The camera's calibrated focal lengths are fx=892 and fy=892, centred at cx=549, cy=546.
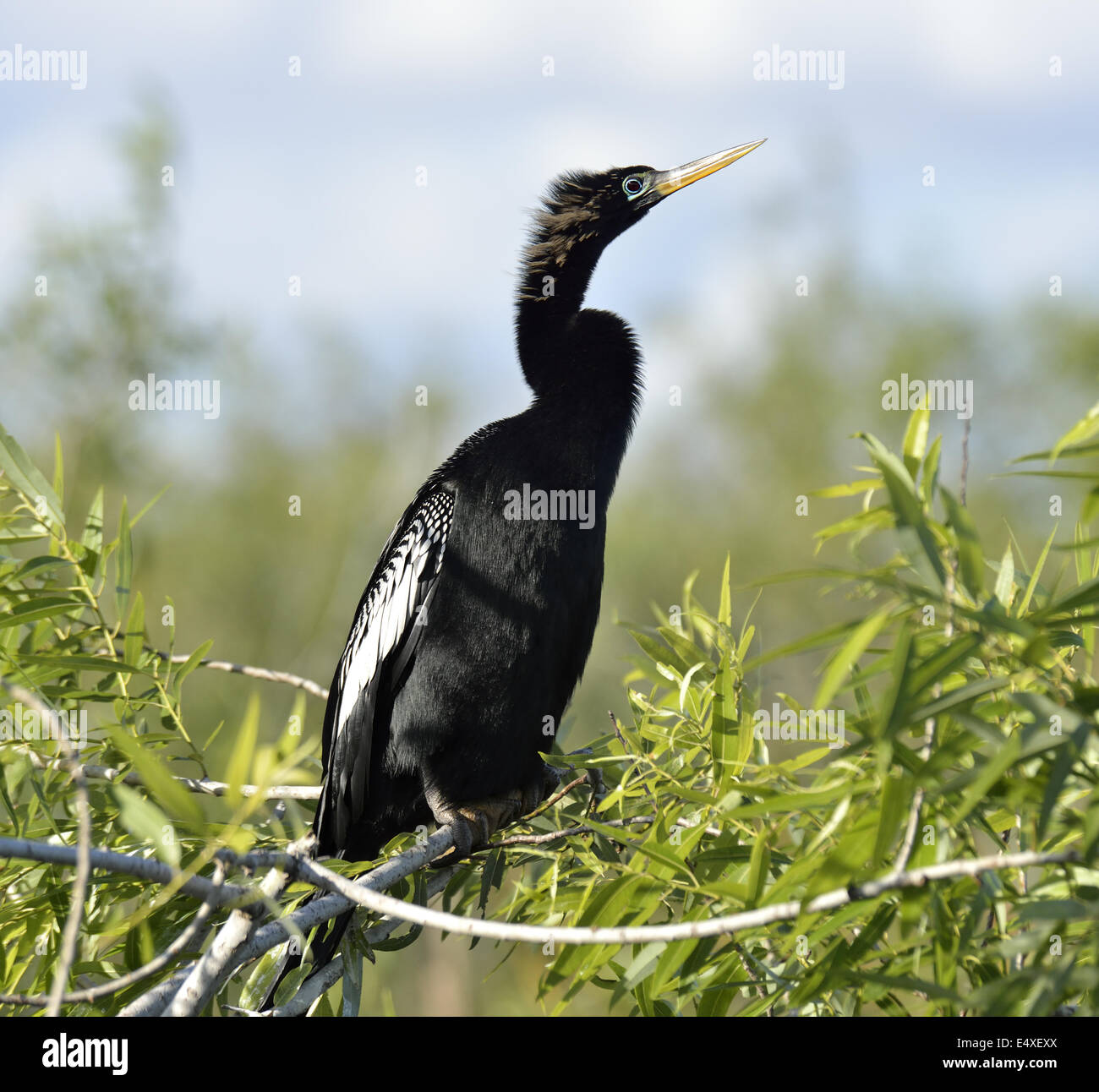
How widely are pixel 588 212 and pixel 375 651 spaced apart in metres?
1.79

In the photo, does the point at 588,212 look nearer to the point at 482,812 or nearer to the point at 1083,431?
the point at 482,812

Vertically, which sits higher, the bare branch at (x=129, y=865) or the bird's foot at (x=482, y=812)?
the bare branch at (x=129, y=865)

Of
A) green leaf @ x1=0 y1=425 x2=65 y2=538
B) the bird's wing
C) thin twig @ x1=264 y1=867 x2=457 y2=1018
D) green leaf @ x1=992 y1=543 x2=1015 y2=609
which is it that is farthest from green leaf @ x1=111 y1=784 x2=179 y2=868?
the bird's wing

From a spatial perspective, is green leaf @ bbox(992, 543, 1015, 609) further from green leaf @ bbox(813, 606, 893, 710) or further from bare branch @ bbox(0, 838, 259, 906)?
bare branch @ bbox(0, 838, 259, 906)

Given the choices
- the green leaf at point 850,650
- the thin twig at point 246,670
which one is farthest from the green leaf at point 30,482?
the green leaf at point 850,650

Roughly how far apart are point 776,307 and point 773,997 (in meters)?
18.5

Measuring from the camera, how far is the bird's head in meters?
3.23

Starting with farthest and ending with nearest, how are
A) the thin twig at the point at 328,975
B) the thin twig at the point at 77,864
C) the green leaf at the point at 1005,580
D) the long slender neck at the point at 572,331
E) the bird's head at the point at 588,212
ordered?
the bird's head at the point at 588,212 → the long slender neck at the point at 572,331 → the thin twig at the point at 328,975 → the green leaf at the point at 1005,580 → the thin twig at the point at 77,864

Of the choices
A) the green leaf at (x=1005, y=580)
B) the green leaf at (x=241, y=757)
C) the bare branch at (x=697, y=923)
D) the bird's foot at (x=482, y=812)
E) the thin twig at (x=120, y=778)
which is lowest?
the bird's foot at (x=482, y=812)

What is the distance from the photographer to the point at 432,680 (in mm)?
2561

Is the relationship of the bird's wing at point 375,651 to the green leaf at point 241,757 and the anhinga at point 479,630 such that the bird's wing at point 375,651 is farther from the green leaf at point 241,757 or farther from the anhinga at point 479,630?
the green leaf at point 241,757

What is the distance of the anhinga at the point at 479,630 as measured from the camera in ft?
8.29

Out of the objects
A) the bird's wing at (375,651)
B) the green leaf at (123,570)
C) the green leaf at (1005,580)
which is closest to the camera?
the green leaf at (1005,580)

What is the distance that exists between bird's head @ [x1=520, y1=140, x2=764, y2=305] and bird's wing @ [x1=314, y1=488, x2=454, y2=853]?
991 mm
